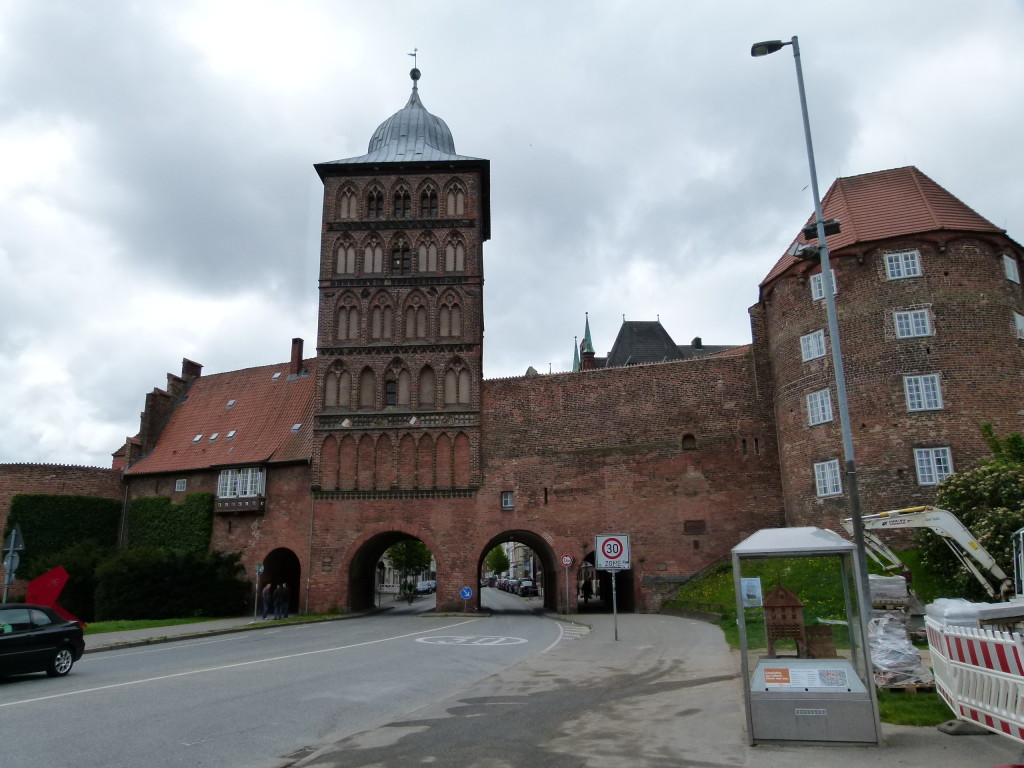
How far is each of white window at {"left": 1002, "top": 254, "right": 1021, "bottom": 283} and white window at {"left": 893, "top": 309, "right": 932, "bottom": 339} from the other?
378cm

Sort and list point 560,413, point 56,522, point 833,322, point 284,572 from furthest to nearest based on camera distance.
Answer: point 284,572, point 56,522, point 560,413, point 833,322

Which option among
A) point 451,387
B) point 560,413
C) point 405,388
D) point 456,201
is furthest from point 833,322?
point 456,201

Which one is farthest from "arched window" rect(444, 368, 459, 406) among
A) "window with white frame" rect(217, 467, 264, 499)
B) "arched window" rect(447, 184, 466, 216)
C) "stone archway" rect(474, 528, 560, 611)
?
"window with white frame" rect(217, 467, 264, 499)

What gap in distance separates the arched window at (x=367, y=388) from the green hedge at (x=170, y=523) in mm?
9412

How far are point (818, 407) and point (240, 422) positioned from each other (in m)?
30.2

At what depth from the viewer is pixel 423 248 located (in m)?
41.1

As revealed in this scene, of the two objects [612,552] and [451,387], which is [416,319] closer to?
[451,387]

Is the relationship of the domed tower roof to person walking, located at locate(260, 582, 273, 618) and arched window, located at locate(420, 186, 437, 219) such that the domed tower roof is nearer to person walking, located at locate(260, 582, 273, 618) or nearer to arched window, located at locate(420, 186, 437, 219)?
arched window, located at locate(420, 186, 437, 219)

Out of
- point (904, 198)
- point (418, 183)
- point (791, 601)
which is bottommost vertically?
point (791, 601)

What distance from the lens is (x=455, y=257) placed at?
4084cm

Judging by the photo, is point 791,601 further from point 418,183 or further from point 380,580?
point 380,580

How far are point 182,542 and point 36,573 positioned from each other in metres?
6.42

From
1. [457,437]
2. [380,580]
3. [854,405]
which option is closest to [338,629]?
[457,437]

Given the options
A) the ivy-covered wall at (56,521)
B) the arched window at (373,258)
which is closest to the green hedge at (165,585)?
the ivy-covered wall at (56,521)
